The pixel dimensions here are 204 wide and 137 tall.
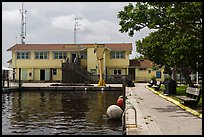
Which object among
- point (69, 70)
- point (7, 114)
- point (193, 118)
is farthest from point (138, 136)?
point (69, 70)

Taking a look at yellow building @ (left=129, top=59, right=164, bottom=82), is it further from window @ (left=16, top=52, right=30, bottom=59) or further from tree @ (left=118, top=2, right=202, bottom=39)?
tree @ (left=118, top=2, right=202, bottom=39)

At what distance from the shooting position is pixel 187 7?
1670 centimetres

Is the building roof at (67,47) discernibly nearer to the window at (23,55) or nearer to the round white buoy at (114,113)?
the window at (23,55)

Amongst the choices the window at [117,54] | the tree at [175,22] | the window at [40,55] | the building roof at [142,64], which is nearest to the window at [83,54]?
the window at [117,54]

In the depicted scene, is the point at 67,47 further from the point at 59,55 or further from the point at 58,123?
the point at 58,123

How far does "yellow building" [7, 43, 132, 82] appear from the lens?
68.6 metres

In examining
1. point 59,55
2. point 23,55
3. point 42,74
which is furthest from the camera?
point 23,55

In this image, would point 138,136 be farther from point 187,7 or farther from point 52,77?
point 52,77

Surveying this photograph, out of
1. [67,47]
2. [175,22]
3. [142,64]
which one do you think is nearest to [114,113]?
[175,22]

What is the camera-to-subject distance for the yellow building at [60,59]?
68.6m

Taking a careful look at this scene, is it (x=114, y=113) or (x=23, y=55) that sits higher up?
(x=23, y=55)

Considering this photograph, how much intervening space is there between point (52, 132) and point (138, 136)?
5.00 m

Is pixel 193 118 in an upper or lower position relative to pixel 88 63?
lower

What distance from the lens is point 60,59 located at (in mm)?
70625
